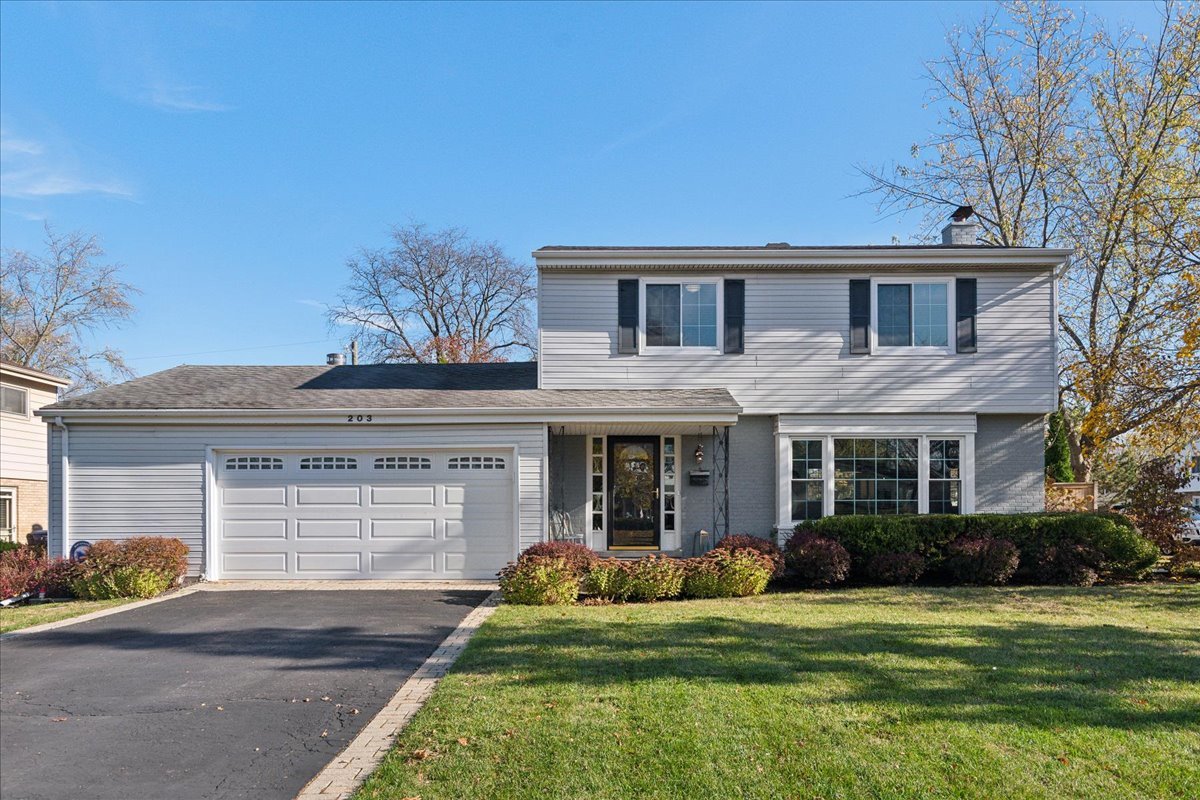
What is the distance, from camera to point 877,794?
4496 mm

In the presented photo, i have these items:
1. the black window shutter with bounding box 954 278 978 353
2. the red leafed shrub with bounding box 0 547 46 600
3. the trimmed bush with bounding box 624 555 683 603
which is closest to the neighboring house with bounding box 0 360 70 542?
the red leafed shrub with bounding box 0 547 46 600

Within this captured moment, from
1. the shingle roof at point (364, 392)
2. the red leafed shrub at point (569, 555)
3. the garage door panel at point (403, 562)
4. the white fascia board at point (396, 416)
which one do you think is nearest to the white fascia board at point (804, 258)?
the shingle roof at point (364, 392)

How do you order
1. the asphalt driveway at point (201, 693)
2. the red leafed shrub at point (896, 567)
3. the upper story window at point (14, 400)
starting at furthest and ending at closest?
1. the upper story window at point (14, 400)
2. the red leafed shrub at point (896, 567)
3. the asphalt driveway at point (201, 693)

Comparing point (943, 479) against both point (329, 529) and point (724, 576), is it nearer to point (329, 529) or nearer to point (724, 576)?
point (724, 576)

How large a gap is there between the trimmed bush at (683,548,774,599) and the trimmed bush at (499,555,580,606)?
1.72 meters

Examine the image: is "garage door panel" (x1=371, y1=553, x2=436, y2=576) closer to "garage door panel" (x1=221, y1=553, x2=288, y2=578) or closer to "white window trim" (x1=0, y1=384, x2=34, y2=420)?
"garage door panel" (x1=221, y1=553, x2=288, y2=578)

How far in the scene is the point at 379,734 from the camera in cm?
562

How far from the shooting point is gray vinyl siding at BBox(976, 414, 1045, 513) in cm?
1444

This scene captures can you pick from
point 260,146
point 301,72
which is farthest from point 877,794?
point 260,146

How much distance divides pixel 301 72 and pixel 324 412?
7124mm

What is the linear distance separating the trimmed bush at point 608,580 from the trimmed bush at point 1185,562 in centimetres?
966

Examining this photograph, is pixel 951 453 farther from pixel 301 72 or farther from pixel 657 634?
pixel 301 72

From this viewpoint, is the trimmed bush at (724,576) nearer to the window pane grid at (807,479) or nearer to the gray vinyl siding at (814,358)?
the window pane grid at (807,479)

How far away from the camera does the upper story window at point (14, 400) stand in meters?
20.8
